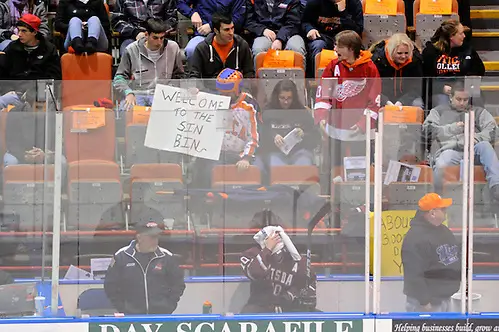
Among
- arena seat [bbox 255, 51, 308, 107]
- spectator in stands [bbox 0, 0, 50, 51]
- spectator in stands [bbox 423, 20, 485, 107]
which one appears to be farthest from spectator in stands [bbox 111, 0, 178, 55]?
spectator in stands [bbox 423, 20, 485, 107]

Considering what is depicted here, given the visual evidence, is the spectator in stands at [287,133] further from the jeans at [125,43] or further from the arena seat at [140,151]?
the jeans at [125,43]

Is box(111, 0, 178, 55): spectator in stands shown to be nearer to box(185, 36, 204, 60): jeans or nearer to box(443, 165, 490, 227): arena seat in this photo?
box(185, 36, 204, 60): jeans

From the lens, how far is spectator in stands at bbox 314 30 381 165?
24.6 ft

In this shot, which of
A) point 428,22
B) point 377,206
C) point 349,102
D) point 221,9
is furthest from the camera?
point 428,22

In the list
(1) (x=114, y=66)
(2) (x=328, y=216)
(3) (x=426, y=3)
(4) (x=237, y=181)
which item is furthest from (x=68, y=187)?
(3) (x=426, y=3)

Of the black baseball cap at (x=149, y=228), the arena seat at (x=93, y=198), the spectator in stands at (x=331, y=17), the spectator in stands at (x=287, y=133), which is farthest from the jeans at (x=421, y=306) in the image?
the spectator in stands at (x=331, y=17)

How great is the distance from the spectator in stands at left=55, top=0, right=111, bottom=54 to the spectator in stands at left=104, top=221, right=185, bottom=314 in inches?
137

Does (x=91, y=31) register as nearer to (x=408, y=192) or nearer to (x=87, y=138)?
(x=87, y=138)

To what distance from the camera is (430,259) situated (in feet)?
24.6

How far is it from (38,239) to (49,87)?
1046 millimetres

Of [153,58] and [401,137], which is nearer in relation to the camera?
[401,137]

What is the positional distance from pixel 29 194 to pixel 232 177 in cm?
126

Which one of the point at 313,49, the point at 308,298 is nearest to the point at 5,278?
the point at 308,298

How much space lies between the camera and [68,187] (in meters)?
7.45
